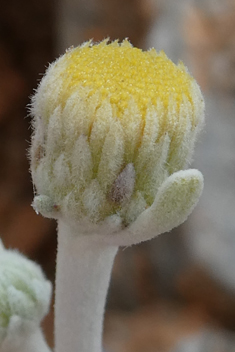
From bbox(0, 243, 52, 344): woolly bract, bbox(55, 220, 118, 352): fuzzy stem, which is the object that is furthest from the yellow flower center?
bbox(0, 243, 52, 344): woolly bract

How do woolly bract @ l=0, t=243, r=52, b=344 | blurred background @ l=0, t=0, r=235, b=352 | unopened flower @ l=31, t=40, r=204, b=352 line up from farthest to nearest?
blurred background @ l=0, t=0, r=235, b=352
woolly bract @ l=0, t=243, r=52, b=344
unopened flower @ l=31, t=40, r=204, b=352

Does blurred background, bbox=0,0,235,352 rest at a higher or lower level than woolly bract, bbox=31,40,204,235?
higher

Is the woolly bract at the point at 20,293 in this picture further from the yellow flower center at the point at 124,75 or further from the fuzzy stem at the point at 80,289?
the yellow flower center at the point at 124,75

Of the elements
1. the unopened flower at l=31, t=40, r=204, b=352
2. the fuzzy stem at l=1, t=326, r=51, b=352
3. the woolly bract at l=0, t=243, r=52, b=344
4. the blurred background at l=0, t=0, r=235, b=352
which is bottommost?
the fuzzy stem at l=1, t=326, r=51, b=352

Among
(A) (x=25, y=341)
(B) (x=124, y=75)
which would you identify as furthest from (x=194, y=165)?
(B) (x=124, y=75)

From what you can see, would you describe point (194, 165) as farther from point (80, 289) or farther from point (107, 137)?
point (107, 137)

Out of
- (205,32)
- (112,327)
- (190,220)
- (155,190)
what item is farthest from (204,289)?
(155,190)

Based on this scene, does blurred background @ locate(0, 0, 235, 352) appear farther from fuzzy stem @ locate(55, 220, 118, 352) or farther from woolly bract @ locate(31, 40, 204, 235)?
woolly bract @ locate(31, 40, 204, 235)
